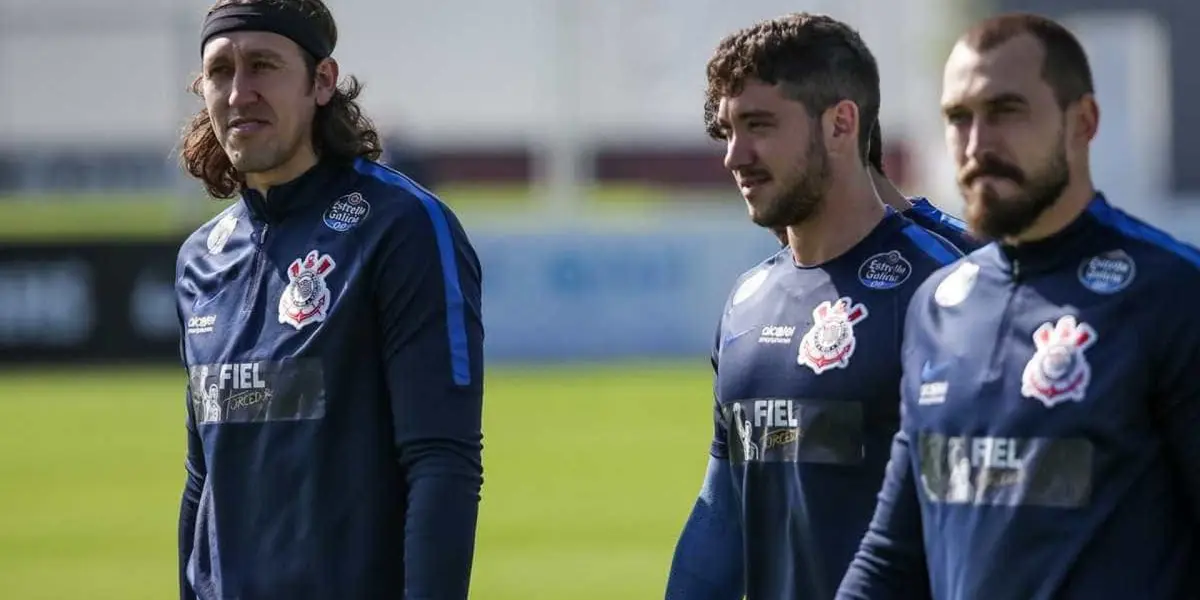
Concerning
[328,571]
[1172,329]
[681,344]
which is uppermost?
[1172,329]

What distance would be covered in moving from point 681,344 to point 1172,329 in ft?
67.8

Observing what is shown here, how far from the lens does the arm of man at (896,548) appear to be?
3.96m

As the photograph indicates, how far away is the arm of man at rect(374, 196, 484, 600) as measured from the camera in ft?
14.6

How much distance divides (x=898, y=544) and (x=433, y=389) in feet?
3.45

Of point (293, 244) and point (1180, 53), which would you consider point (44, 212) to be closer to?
point (1180, 53)

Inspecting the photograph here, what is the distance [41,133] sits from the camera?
3431 centimetres

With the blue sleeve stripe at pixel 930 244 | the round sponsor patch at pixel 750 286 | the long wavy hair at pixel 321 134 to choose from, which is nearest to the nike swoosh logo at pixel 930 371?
the blue sleeve stripe at pixel 930 244

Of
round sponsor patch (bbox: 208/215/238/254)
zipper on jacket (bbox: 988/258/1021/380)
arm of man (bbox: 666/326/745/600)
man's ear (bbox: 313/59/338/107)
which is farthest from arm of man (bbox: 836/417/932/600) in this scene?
round sponsor patch (bbox: 208/215/238/254)

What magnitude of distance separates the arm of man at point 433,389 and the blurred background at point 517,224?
3.79 ft

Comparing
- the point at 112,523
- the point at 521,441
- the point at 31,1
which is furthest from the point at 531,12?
the point at 112,523

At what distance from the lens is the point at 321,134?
16.0 ft

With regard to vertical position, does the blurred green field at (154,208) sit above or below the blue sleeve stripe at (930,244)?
below

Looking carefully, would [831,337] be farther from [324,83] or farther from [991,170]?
[324,83]

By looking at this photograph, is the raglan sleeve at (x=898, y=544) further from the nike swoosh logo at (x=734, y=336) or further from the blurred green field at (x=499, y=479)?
the blurred green field at (x=499, y=479)
